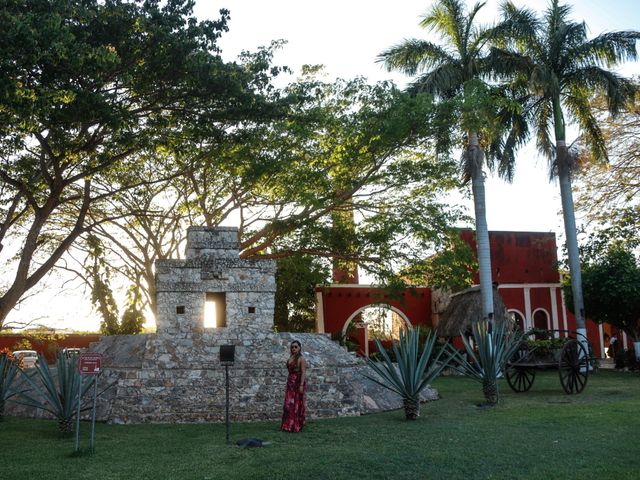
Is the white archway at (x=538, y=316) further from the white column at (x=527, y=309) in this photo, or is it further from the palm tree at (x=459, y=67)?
the palm tree at (x=459, y=67)

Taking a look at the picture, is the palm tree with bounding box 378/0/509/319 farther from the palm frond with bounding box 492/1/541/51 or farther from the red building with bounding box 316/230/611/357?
the red building with bounding box 316/230/611/357

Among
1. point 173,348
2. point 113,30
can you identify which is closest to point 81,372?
point 173,348

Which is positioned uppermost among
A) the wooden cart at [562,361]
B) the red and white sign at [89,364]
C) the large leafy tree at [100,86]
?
the large leafy tree at [100,86]

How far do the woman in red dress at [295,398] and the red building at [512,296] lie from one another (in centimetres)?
1544

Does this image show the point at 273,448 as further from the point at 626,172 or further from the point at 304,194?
the point at 626,172

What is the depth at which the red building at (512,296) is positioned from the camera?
24.6 metres

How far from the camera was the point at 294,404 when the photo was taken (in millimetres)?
8672

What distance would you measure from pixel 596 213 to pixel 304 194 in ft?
40.9

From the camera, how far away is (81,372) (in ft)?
24.4

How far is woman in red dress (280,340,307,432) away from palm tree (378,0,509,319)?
366 inches

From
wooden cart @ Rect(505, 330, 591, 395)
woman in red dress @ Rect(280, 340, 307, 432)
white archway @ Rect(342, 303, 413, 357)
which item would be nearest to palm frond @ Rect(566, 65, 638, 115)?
wooden cart @ Rect(505, 330, 591, 395)

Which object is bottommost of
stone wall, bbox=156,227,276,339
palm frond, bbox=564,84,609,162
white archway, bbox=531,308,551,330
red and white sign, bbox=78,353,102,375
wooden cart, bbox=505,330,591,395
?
wooden cart, bbox=505,330,591,395

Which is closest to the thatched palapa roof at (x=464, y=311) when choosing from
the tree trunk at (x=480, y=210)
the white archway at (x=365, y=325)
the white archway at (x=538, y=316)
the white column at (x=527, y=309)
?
the tree trunk at (x=480, y=210)

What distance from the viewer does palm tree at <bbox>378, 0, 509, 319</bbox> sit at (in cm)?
1738
